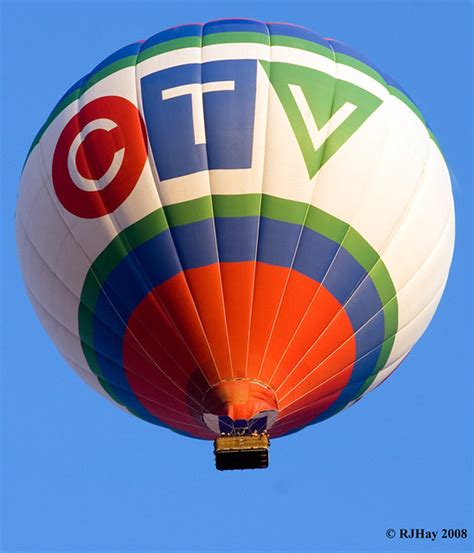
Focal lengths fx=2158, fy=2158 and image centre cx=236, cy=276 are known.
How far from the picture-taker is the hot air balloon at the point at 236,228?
21.0 m

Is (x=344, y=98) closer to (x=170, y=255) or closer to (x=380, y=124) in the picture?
(x=380, y=124)

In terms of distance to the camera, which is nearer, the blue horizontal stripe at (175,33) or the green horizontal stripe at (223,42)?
the green horizontal stripe at (223,42)

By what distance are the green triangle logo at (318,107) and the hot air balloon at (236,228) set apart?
0.02 meters

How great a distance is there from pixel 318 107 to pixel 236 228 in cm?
153

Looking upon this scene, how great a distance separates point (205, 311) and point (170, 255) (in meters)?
0.65

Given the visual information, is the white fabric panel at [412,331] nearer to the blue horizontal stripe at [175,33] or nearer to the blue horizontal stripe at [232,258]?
the blue horizontal stripe at [232,258]

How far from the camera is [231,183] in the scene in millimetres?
21109

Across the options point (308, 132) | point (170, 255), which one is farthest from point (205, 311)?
point (308, 132)

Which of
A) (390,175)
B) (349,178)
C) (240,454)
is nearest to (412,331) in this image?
(390,175)

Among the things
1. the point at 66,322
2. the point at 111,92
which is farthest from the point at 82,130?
the point at 66,322

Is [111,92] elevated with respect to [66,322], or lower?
elevated

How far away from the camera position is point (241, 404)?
68.6 feet

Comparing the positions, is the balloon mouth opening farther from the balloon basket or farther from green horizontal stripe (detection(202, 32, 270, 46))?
green horizontal stripe (detection(202, 32, 270, 46))

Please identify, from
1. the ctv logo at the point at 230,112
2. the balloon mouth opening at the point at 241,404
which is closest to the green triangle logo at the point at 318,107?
the ctv logo at the point at 230,112
